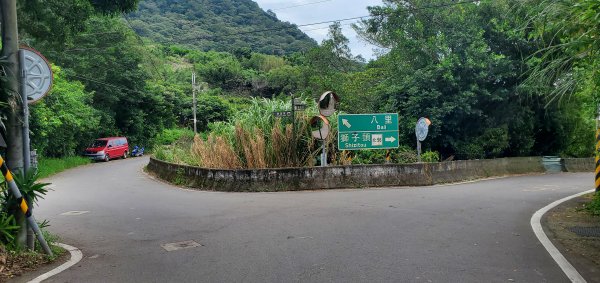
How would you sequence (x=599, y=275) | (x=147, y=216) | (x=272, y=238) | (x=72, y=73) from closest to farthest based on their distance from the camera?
(x=599, y=275)
(x=272, y=238)
(x=147, y=216)
(x=72, y=73)

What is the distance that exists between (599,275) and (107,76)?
126ft

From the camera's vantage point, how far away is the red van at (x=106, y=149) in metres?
33.2

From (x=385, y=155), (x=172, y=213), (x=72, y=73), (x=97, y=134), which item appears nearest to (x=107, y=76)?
(x=97, y=134)

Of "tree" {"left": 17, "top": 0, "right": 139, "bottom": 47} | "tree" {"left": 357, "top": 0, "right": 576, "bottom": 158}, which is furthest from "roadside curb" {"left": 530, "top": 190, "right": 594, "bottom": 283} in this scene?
"tree" {"left": 357, "top": 0, "right": 576, "bottom": 158}

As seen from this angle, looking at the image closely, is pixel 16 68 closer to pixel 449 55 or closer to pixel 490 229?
pixel 490 229

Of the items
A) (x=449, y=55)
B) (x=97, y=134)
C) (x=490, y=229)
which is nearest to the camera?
(x=490, y=229)

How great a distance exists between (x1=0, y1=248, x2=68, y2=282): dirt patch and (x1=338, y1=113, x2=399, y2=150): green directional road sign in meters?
10.5

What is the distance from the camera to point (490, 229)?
770 centimetres

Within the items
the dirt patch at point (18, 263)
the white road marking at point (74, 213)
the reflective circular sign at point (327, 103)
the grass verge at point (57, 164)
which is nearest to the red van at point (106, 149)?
the grass verge at point (57, 164)

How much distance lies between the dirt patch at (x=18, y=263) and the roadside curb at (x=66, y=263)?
0.18m

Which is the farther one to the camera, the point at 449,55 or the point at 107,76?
the point at 107,76

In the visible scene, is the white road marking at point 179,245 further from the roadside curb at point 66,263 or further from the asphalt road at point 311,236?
the roadside curb at point 66,263

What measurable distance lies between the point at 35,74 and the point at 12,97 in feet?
1.85

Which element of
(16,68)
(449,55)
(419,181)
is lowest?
(419,181)
